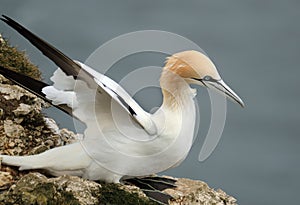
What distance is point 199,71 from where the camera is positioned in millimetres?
7570

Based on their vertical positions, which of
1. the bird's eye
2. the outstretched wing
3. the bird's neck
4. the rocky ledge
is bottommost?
the rocky ledge

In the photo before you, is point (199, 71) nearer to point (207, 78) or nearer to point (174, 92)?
point (207, 78)

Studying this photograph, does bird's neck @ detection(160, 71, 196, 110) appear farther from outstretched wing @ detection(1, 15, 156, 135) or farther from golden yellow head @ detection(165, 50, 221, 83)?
outstretched wing @ detection(1, 15, 156, 135)

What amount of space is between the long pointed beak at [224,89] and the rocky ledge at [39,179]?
1.23 m

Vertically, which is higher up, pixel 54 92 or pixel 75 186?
pixel 54 92

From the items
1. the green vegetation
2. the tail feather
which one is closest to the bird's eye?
the tail feather

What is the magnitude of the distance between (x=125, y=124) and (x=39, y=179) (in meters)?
1.07

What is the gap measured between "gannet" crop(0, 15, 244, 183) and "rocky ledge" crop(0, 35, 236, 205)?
8.7 inches

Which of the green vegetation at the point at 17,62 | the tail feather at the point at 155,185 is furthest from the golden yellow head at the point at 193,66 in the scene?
the green vegetation at the point at 17,62

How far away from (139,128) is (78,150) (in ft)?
2.35

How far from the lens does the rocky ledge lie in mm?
6812

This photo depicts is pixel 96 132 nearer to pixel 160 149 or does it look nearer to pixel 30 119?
pixel 160 149

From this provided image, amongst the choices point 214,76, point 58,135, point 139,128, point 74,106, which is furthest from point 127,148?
point 58,135

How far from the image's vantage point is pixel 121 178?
25.1 feet
